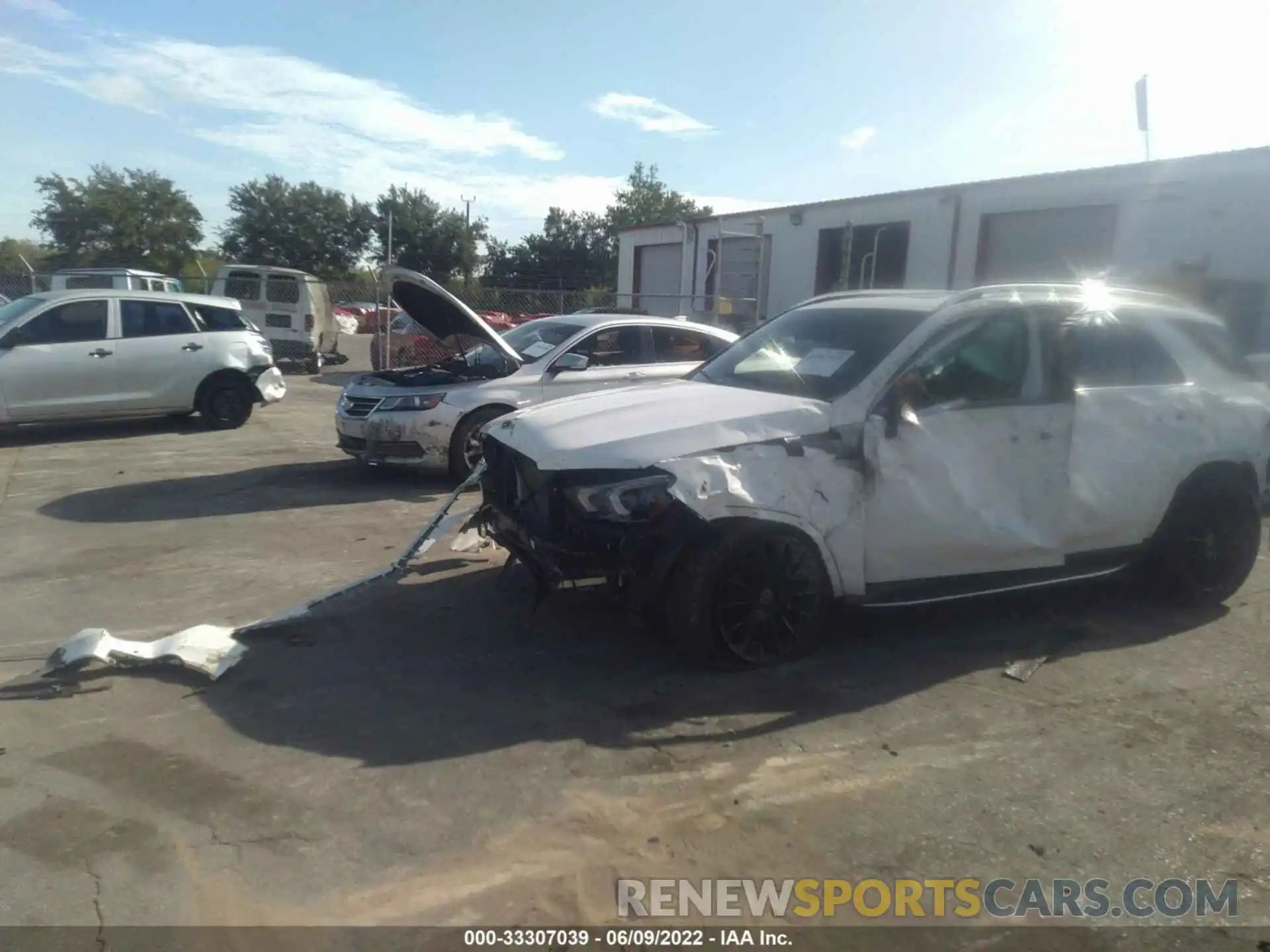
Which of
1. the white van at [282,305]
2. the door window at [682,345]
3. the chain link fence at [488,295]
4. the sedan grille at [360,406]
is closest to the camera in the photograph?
the sedan grille at [360,406]

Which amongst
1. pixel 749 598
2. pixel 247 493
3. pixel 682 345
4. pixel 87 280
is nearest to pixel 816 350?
pixel 749 598

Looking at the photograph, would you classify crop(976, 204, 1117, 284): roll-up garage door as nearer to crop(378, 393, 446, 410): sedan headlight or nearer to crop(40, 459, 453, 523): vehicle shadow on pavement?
crop(378, 393, 446, 410): sedan headlight

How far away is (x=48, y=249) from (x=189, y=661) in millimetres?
56051

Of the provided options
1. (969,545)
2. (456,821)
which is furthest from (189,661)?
(969,545)

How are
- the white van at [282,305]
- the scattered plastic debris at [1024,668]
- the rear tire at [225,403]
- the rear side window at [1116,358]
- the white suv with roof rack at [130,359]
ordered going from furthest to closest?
the white van at [282,305] < the rear tire at [225,403] < the white suv with roof rack at [130,359] < the rear side window at [1116,358] < the scattered plastic debris at [1024,668]

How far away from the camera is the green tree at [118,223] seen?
48062 millimetres

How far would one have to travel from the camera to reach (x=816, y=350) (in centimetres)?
529

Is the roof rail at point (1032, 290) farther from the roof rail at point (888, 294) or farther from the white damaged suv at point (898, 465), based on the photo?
the roof rail at point (888, 294)

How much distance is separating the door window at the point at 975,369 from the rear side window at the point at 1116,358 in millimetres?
365

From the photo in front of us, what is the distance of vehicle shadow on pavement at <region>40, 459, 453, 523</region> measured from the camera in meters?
7.73

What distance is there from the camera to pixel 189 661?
4.51 meters

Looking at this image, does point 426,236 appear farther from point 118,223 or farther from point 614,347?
point 614,347

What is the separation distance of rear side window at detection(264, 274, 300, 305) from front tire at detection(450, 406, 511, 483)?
1308 cm

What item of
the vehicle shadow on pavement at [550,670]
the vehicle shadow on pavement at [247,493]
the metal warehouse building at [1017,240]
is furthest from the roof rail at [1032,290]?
the metal warehouse building at [1017,240]
